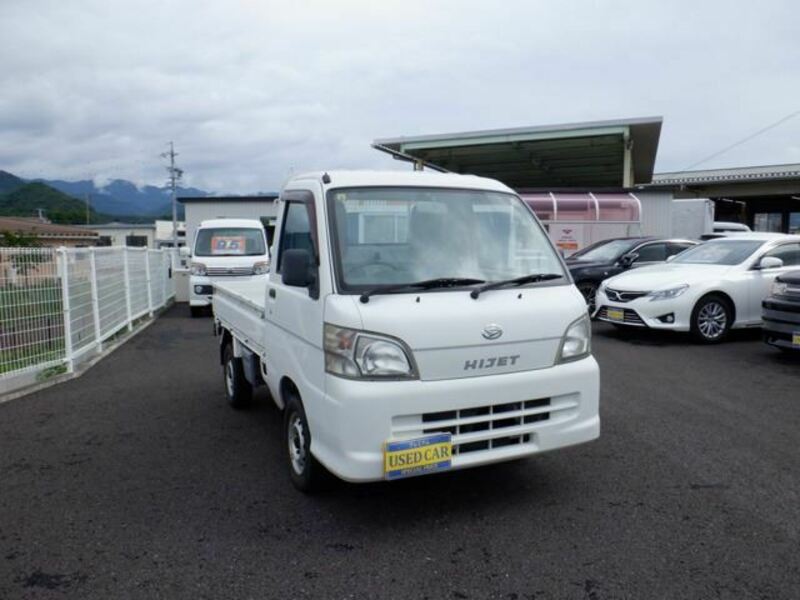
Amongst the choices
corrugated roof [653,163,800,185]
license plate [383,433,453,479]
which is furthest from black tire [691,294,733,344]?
corrugated roof [653,163,800,185]

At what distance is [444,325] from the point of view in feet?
10.8

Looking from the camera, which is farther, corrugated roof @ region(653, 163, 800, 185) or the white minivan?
corrugated roof @ region(653, 163, 800, 185)

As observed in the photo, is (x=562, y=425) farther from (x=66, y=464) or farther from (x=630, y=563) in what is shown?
(x=66, y=464)

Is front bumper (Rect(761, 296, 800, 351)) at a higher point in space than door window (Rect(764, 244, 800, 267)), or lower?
lower

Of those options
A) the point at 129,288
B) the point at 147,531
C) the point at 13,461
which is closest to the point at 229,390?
the point at 13,461

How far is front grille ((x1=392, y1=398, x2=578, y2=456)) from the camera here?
3.26 metres

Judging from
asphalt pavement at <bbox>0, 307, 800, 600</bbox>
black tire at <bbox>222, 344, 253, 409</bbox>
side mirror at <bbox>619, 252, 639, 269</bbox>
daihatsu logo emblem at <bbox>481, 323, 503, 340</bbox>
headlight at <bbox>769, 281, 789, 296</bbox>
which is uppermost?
side mirror at <bbox>619, 252, 639, 269</bbox>

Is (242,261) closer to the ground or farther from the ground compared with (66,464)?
farther from the ground

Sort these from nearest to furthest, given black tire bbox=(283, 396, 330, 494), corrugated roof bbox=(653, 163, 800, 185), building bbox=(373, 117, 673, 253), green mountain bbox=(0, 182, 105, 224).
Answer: black tire bbox=(283, 396, 330, 494) → building bbox=(373, 117, 673, 253) → corrugated roof bbox=(653, 163, 800, 185) → green mountain bbox=(0, 182, 105, 224)

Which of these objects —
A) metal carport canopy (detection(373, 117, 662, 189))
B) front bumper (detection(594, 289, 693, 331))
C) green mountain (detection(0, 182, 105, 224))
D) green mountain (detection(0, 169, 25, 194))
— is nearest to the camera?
front bumper (detection(594, 289, 693, 331))

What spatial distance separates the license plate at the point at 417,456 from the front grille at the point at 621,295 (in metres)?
6.70

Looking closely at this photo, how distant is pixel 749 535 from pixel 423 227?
2.46m

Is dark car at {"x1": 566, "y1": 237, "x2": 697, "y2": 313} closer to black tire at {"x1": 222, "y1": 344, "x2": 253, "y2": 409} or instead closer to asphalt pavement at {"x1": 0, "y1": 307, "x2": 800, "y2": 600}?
asphalt pavement at {"x1": 0, "y1": 307, "x2": 800, "y2": 600}

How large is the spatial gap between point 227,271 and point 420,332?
430 inches
